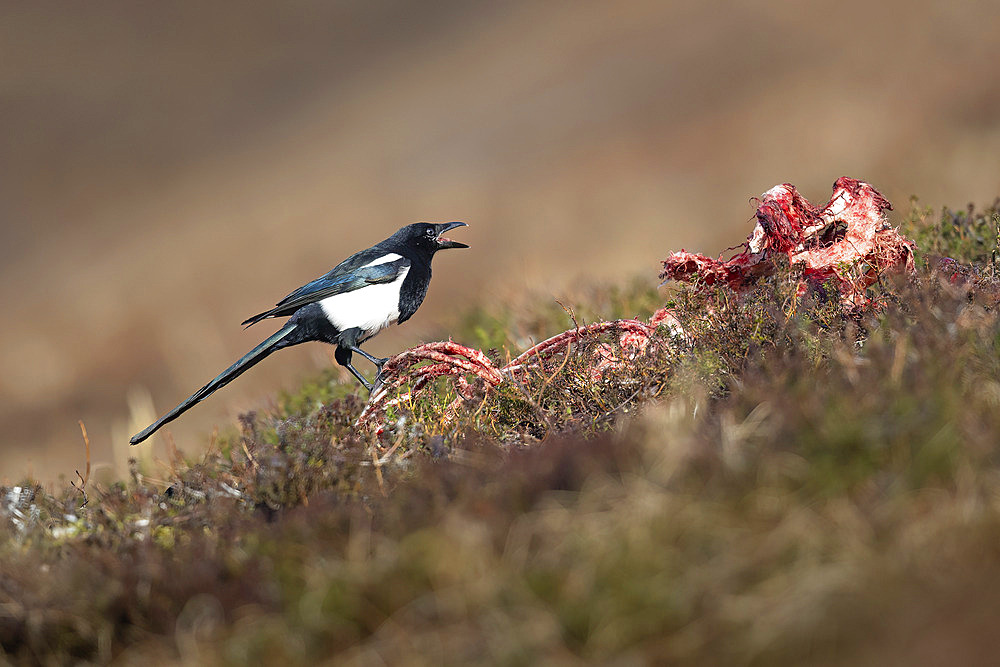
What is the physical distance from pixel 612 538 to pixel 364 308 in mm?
3569

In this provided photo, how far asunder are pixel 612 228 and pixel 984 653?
12.7 meters

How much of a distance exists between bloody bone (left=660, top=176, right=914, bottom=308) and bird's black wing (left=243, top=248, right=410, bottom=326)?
6.76 feet

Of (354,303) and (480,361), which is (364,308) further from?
(480,361)

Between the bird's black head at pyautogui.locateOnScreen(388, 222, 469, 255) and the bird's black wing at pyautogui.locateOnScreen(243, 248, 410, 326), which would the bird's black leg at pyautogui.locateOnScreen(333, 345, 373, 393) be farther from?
the bird's black head at pyautogui.locateOnScreen(388, 222, 469, 255)

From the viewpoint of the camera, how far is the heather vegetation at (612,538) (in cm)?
206

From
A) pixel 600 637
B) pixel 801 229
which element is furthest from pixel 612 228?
pixel 600 637

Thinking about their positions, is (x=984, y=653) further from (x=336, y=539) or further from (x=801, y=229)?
(x=801, y=229)

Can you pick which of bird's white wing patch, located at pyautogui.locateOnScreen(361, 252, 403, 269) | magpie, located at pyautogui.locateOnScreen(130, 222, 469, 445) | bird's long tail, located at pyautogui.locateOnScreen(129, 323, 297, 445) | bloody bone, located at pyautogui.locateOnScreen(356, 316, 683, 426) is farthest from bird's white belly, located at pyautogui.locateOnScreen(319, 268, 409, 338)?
bloody bone, located at pyautogui.locateOnScreen(356, 316, 683, 426)

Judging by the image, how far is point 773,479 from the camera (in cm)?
242

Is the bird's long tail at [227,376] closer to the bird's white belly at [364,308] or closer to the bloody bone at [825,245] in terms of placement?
the bird's white belly at [364,308]

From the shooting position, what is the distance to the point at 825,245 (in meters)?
4.29

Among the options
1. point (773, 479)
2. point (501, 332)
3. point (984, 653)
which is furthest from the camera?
point (501, 332)

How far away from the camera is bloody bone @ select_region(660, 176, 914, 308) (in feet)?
13.6

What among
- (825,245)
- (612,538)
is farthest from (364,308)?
(612,538)
